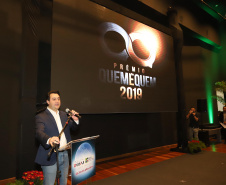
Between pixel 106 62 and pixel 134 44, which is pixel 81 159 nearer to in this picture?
pixel 106 62

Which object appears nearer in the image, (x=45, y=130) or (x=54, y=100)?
(x=45, y=130)

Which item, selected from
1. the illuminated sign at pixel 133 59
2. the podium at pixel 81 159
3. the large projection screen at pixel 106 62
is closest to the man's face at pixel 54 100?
the podium at pixel 81 159

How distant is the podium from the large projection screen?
5.04 ft

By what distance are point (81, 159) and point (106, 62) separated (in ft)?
9.18

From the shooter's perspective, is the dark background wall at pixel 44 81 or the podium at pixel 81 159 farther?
the dark background wall at pixel 44 81

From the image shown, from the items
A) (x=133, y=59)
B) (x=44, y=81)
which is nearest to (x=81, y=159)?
(x=44, y=81)

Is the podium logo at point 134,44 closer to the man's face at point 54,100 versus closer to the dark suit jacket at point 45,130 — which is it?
the man's face at point 54,100

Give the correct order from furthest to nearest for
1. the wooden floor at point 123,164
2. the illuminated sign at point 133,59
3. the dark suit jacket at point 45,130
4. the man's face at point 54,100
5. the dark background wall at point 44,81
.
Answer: the illuminated sign at point 133,59
the wooden floor at point 123,164
the dark background wall at point 44,81
the man's face at point 54,100
the dark suit jacket at point 45,130

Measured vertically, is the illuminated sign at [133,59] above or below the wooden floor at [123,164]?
above

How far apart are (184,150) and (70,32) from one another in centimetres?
523

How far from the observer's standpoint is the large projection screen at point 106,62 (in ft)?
12.1

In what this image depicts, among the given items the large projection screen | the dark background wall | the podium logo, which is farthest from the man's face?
the podium logo

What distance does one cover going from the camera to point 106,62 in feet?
14.7

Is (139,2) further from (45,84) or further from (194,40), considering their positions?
(194,40)
